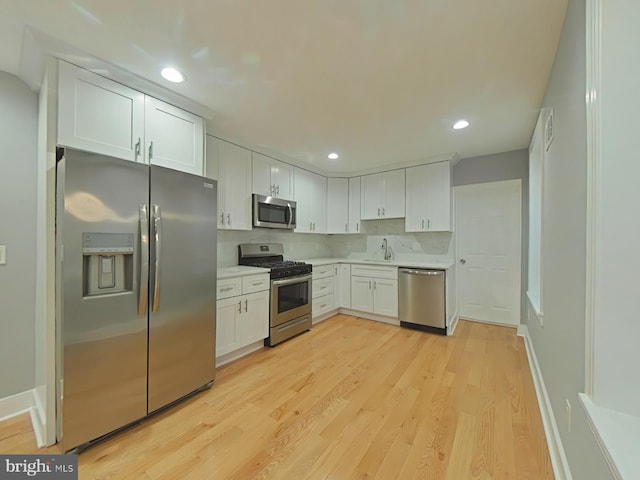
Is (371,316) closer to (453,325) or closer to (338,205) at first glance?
(453,325)

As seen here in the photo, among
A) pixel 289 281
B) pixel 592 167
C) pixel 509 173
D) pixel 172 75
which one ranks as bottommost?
pixel 289 281

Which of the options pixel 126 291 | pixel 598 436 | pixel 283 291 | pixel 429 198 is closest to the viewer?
pixel 598 436

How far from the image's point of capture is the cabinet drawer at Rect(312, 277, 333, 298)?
153 inches

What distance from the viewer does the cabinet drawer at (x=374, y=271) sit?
12.7 feet

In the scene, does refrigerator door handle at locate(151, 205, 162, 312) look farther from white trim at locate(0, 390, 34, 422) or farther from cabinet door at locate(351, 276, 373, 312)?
cabinet door at locate(351, 276, 373, 312)

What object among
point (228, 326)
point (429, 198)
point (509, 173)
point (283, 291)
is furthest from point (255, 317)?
point (509, 173)

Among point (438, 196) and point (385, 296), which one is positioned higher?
point (438, 196)

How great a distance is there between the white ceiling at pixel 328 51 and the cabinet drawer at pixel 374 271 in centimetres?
206

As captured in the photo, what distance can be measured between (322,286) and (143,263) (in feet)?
8.69

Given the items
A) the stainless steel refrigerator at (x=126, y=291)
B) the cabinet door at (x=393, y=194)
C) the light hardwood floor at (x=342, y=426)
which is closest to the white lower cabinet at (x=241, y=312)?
the light hardwood floor at (x=342, y=426)

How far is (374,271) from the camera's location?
4.05 meters

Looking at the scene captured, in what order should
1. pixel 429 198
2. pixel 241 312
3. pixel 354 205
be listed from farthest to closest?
pixel 354 205
pixel 429 198
pixel 241 312

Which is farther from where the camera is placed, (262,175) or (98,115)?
(262,175)

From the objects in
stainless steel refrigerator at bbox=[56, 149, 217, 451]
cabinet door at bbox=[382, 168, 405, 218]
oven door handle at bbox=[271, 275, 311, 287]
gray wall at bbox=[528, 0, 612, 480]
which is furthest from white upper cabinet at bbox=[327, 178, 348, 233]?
gray wall at bbox=[528, 0, 612, 480]
